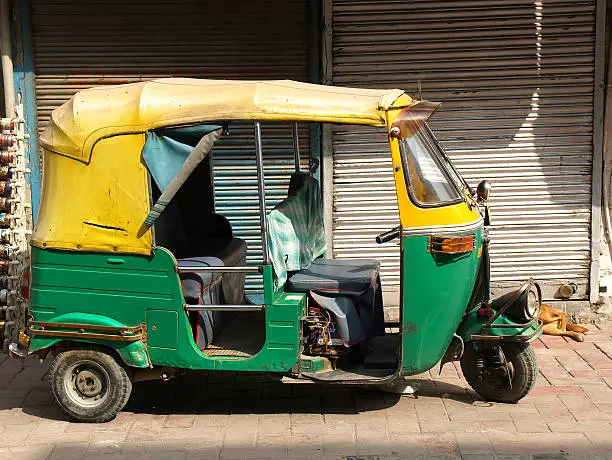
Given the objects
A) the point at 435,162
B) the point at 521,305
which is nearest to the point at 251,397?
the point at 521,305

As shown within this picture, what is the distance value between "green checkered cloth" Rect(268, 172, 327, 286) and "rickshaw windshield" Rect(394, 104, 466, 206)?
3.04 ft

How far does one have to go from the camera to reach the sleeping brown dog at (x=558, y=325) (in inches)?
314

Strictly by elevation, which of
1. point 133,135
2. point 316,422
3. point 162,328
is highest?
point 133,135

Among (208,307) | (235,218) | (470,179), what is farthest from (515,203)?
(208,307)

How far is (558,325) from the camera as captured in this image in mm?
8070

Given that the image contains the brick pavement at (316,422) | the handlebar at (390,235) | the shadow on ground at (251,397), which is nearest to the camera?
the brick pavement at (316,422)

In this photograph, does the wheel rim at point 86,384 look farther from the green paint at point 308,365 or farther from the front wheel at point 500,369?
the front wheel at point 500,369

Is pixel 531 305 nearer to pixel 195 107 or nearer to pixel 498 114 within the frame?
pixel 195 107

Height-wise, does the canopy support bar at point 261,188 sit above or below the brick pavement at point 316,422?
above

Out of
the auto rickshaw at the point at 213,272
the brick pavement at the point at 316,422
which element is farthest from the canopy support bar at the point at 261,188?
the brick pavement at the point at 316,422

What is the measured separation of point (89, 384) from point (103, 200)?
1.30m

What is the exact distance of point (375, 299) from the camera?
20.0 feet

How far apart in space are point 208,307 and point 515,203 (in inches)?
154

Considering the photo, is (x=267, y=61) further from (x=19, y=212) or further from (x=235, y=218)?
(x=19, y=212)
